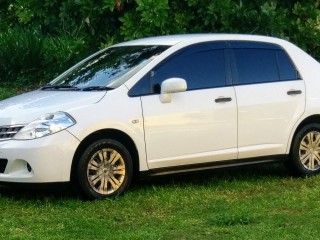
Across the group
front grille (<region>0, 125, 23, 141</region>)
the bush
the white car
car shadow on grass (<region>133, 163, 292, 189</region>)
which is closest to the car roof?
the white car

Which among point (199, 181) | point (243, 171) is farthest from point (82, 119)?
point (243, 171)

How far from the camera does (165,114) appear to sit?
29.0 feet

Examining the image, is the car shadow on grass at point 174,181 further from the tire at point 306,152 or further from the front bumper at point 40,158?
the tire at point 306,152

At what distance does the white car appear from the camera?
838 cm

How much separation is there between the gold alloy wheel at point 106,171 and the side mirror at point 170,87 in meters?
0.74

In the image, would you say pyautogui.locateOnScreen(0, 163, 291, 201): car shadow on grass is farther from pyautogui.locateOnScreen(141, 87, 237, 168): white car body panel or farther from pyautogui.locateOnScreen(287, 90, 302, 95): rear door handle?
pyautogui.locateOnScreen(287, 90, 302, 95): rear door handle

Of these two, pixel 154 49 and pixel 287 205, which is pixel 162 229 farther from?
pixel 154 49

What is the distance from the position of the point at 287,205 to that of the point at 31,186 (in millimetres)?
2373

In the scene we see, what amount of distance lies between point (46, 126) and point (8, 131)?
15.0 inches

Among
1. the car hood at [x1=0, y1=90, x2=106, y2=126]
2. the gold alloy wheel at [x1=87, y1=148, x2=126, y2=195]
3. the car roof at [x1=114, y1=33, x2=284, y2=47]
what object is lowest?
the gold alloy wheel at [x1=87, y1=148, x2=126, y2=195]

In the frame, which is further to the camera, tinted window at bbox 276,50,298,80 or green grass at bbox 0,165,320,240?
tinted window at bbox 276,50,298,80

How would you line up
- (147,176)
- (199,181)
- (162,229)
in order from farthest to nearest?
(199,181) → (147,176) → (162,229)

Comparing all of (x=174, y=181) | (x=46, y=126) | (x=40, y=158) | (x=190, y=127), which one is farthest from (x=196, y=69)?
(x=40, y=158)

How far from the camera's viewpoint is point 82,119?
843 cm
